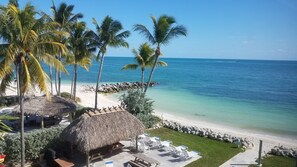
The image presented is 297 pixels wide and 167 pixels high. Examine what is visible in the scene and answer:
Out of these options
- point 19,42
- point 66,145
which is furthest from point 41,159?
point 19,42

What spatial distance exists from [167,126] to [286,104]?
782 inches

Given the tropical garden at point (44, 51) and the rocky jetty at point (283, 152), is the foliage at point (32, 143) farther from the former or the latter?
the rocky jetty at point (283, 152)

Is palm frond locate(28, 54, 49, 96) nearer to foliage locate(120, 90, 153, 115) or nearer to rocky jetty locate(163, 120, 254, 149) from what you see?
Result: foliage locate(120, 90, 153, 115)

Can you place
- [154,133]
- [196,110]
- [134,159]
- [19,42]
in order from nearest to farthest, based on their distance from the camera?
[19,42] < [134,159] < [154,133] < [196,110]

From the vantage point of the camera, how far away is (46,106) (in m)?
15.4

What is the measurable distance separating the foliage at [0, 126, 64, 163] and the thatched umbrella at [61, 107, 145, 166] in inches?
26.1

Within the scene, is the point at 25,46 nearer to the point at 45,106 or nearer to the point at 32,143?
the point at 32,143

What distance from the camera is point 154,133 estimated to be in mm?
17016

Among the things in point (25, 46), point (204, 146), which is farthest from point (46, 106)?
point (204, 146)

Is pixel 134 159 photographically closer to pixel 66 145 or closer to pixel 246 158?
pixel 66 145

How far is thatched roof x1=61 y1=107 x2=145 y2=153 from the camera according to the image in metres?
11.2

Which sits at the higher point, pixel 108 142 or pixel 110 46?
pixel 110 46

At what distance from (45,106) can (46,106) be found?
0.19ft

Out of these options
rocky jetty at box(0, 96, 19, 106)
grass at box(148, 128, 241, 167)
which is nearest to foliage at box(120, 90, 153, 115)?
grass at box(148, 128, 241, 167)
